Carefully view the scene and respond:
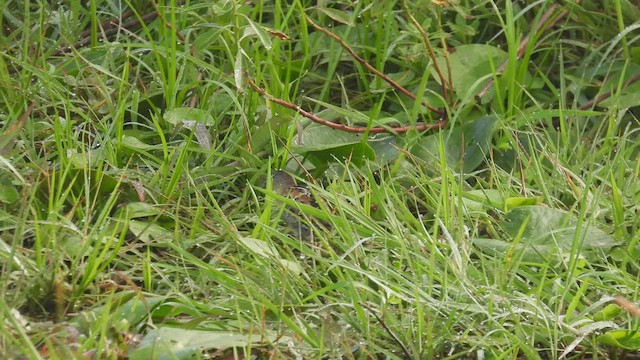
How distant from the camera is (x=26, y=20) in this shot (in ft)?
8.27

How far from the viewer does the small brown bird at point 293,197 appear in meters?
2.01

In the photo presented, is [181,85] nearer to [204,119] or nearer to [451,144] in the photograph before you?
[204,119]

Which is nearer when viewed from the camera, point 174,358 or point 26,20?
point 174,358

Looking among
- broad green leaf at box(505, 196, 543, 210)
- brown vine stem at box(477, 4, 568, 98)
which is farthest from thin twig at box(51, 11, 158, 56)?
broad green leaf at box(505, 196, 543, 210)

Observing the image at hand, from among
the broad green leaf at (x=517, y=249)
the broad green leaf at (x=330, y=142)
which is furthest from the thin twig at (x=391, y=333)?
the broad green leaf at (x=330, y=142)

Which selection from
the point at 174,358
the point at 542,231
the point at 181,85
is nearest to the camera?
the point at 174,358

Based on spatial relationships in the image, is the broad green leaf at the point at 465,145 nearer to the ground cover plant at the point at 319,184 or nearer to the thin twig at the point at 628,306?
the ground cover plant at the point at 319,184

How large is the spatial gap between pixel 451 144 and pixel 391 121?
16cm

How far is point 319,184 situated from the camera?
88.0 inches

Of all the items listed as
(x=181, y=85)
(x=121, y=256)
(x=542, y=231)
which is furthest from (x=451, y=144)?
(x=121, y=256)

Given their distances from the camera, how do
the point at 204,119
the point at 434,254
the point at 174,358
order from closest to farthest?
the point at 174,358
the point at 434,254
the point at 204,119

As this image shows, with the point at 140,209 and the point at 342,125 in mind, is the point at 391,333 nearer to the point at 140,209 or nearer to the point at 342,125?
the point at 140,209

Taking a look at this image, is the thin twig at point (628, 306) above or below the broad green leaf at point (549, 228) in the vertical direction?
above

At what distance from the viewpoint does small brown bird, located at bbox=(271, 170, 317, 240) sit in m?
2.01
